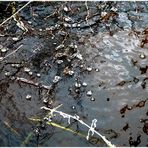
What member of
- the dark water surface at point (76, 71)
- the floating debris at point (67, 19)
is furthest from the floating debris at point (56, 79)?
the floating debris at point (67, 19)

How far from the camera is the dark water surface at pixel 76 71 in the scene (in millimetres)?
2881

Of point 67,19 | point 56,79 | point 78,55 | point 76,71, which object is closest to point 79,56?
point 78,55

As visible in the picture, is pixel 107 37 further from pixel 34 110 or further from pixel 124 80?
pixel 34 110

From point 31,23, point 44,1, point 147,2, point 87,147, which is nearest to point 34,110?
point 87,147

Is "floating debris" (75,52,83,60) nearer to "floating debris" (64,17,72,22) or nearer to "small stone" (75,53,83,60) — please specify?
"small stone" (75,53,83,60)

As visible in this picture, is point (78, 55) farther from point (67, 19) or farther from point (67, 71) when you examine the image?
point (67, 19)

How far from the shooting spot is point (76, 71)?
3391 millimetres

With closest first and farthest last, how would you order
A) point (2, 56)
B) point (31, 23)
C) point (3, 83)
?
point (3, 83), point (2, 56), point (31, 23)

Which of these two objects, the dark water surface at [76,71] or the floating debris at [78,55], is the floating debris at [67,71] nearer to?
the dark water surface at [76,71]

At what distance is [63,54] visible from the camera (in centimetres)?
355

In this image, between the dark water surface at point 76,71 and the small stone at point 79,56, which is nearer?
the dark water surface at point 76,71

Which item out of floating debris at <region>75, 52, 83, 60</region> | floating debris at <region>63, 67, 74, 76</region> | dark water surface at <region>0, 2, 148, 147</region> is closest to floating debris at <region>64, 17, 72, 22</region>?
dark water surface at <region>0, 2, 148, 147</region>

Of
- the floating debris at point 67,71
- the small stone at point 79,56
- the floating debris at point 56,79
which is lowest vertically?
the floating debris at point 56,79

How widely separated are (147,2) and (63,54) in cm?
138
